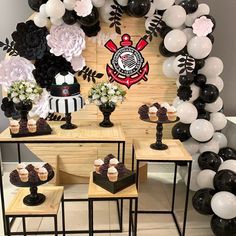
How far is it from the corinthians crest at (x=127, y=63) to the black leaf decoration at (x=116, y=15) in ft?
0.36

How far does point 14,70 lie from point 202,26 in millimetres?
1694

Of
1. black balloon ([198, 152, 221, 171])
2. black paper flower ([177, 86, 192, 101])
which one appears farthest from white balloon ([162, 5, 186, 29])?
black balloon ([198, 152, 221, 171])

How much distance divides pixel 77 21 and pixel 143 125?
117 cm

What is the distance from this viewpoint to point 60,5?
2.48 meters

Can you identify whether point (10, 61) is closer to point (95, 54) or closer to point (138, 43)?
point (95, 54)

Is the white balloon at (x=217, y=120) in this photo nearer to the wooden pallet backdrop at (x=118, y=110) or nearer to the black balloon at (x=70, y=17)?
the wooden pallet backdrop at (x=118, y=110)

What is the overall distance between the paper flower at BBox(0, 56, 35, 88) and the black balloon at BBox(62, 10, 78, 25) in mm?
525

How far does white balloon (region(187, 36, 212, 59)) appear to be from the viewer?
2576mm

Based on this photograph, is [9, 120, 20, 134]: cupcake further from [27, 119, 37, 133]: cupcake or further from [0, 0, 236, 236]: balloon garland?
[0, 0, 236, 236]: balloon garland

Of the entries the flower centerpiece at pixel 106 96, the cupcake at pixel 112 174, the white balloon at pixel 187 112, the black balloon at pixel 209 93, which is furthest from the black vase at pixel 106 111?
the black balloon at pixel 209 93

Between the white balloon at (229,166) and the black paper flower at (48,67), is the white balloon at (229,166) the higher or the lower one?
the lower one

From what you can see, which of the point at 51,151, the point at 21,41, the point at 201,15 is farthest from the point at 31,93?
the point at 201,15

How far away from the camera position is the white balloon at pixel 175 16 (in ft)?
8.49

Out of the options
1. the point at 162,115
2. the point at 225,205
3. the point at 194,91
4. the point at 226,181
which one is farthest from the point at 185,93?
→ the point at 225,205
